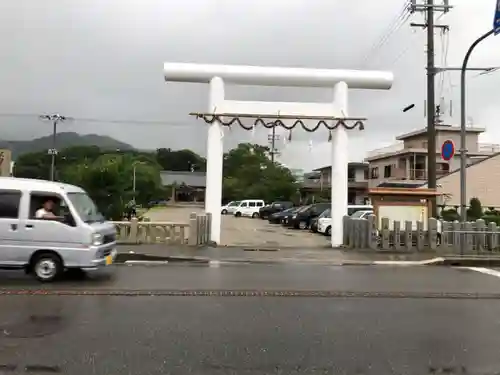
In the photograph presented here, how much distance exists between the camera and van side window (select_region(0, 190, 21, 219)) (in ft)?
35.8

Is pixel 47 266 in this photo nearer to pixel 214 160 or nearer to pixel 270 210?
pixel 214 160

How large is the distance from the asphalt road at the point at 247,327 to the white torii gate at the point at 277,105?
25.7ft

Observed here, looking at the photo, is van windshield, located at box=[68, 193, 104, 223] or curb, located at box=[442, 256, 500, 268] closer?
van windshield, located at box=[68, 193, 104, 223]

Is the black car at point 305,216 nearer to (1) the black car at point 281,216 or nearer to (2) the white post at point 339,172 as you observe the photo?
(1) the black car at point 281,216

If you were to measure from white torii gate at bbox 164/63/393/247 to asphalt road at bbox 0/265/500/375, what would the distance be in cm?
785

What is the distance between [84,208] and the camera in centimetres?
1152

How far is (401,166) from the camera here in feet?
197

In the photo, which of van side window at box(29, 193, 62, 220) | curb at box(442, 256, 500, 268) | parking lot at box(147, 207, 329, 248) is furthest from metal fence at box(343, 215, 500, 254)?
van side window at box(29, 193, 62, 220)

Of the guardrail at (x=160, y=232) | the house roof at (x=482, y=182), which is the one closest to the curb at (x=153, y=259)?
the guardrail at (x=160, y=232)

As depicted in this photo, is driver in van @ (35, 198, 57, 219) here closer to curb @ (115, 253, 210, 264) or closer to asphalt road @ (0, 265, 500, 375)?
asphalt road @ (0, 265, 500, 375)

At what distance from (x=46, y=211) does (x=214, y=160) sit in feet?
29.3

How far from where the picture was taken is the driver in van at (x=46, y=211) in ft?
35.9

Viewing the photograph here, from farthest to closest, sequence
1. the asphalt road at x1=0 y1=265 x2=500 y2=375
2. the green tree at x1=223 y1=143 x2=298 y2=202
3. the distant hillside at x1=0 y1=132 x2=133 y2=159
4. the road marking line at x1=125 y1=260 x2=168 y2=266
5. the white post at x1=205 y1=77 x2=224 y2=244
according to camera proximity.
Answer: the distant hillside at x1=0 y1=132 x2=133 y2=159
the green tree at x1=223 y1=143 x2=298 y2=202
the white post at x1=205 y1=77 x2=224 y2=244
the road marking line at x1=125 y1=260 x2=168 y2=266
the asphalt road at x1=0 y1=265 x2=500 y2=375

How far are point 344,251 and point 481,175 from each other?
34.1 m
